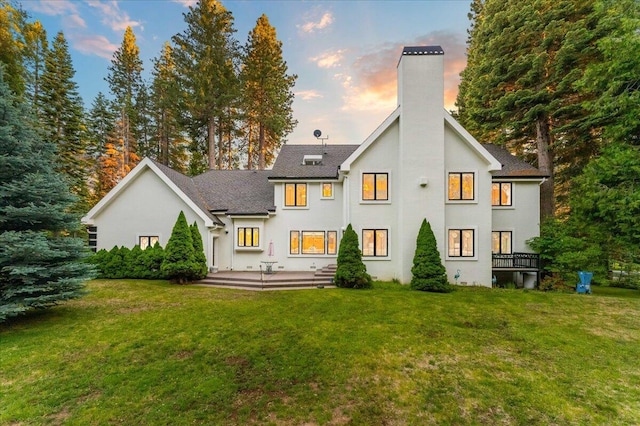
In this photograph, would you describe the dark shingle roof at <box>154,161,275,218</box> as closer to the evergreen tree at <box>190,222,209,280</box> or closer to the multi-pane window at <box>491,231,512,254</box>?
the evergreen tree at <box>190,222,209,280</box>

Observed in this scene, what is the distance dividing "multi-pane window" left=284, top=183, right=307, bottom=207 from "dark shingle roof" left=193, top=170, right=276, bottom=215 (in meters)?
1.03

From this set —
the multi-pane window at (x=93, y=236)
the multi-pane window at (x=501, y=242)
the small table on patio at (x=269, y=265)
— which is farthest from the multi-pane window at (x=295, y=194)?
the multi-pane window at (x=501, y=242)

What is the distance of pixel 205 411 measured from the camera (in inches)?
166

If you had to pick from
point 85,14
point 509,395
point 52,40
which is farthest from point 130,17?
point 509,395

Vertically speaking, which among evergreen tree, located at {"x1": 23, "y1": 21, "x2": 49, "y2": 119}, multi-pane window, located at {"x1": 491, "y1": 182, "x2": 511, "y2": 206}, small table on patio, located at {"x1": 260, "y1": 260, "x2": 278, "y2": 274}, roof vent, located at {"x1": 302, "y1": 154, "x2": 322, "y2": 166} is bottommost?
small table on patio, located at {"x1": 260, "y1": 260, "x2": 278, "y2": 274}

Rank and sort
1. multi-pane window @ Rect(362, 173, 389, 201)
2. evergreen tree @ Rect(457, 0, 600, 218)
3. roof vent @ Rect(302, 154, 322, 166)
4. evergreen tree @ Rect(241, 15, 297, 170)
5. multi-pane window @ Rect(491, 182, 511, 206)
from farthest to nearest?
evergreen tree @ Rect(241, 15, 297, 170) → roof vent @ Rect(302, 154, 322, 166) → evergreen tree @ Rect(457, 0, 600, 218) → multi-pane window @ Rect(491, 182, 511, 206) → multi-pane window @ Rect(362, 173, 389, 201)

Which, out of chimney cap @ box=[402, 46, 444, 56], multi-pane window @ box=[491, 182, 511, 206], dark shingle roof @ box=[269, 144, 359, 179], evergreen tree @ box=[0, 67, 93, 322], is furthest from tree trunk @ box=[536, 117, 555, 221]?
evergreen tree @ box=[0, 67, 93, 322]

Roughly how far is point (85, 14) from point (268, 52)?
1386 centimetres

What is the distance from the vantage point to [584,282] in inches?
484

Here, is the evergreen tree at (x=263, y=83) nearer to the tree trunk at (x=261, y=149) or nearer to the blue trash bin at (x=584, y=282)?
the tree trunk at (x=261, y=149)

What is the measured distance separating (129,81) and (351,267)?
3291 centimetres

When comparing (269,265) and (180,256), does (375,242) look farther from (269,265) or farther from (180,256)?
(180,256)

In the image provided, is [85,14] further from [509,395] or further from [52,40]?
[509,395]

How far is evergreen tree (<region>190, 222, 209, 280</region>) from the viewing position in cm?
1331
